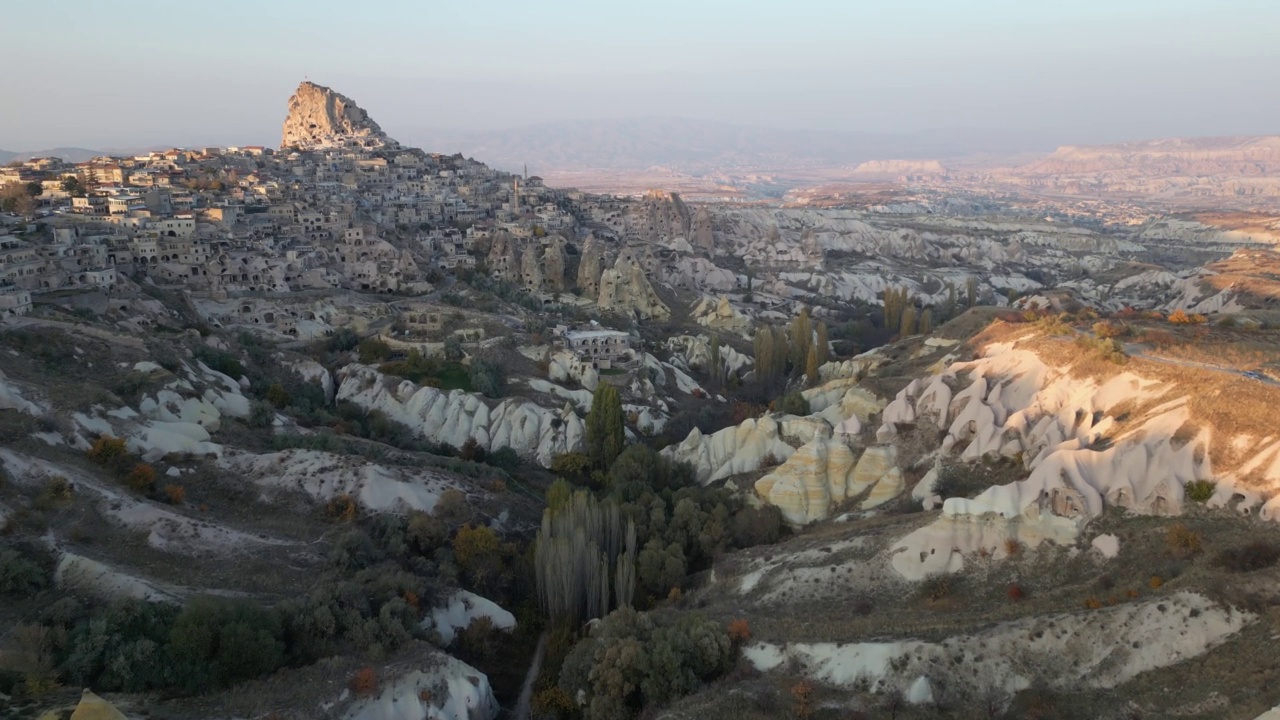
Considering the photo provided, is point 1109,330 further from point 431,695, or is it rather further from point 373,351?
point 373,351

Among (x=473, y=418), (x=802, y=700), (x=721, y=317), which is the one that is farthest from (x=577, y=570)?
(x=721, y=317)

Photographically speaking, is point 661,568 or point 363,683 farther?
point 661,568

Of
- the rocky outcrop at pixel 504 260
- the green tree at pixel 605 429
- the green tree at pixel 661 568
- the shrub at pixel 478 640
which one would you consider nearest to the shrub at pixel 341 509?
the shrub at pixel 478 640

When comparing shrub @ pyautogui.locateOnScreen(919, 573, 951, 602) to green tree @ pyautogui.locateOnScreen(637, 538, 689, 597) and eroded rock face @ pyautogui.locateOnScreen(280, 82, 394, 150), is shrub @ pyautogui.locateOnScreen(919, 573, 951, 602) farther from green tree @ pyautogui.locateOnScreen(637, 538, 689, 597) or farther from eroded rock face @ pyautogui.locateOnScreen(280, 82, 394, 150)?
eroded rock face @ pyautogui.locateOnScreen(280, 82, 394, 150)

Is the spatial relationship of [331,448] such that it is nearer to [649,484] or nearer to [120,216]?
[649,484]

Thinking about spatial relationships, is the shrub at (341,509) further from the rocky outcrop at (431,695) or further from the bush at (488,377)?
the bush at (488,377)

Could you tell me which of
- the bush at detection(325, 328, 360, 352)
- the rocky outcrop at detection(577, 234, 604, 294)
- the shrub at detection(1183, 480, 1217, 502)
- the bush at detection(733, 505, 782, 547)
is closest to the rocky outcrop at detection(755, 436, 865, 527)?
the bush at detection(733, 505, 782, 547)
